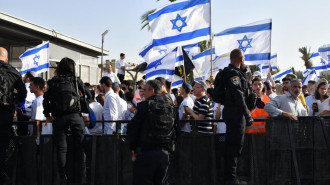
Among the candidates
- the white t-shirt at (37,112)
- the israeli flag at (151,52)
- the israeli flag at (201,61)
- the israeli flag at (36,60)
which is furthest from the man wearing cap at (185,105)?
the israeli flag at (201,61)

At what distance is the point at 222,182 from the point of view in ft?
18.5

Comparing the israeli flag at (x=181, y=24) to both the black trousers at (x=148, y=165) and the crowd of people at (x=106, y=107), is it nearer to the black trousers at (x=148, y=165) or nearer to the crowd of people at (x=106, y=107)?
the crowd of people at (x=106, y=107)

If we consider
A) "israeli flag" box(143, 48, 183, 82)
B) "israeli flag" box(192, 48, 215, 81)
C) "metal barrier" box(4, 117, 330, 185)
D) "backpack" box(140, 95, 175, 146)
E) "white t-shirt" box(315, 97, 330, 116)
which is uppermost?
"israeli flag" box(192, 48, 215, 81)

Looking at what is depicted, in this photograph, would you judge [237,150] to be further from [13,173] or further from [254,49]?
[254,49]

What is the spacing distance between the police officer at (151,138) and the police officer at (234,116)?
38.4 inches

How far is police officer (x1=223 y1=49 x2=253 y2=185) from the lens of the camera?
5098 mm

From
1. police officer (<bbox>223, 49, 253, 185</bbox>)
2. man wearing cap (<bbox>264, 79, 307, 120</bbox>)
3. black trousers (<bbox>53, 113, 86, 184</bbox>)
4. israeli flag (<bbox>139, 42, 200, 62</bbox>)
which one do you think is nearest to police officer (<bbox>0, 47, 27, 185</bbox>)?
black trousers (<bbox>53, 113, 86, 184</bbox>)

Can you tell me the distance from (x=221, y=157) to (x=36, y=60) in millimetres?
7823

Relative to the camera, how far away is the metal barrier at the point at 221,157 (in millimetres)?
5527

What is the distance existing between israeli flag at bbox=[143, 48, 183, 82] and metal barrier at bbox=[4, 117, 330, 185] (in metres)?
4.24

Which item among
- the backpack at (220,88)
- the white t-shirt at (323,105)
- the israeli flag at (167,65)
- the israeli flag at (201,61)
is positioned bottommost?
the white t-shirt at (323,105)

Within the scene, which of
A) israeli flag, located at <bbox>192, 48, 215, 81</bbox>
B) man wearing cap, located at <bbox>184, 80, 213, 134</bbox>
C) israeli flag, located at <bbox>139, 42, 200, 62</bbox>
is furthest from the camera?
israeli flag, located at <bbox>192, 48, 215, 81</bbox>

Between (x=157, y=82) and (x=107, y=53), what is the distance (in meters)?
17.4

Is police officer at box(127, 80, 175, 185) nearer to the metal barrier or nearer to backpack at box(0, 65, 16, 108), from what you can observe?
the metal barrier
